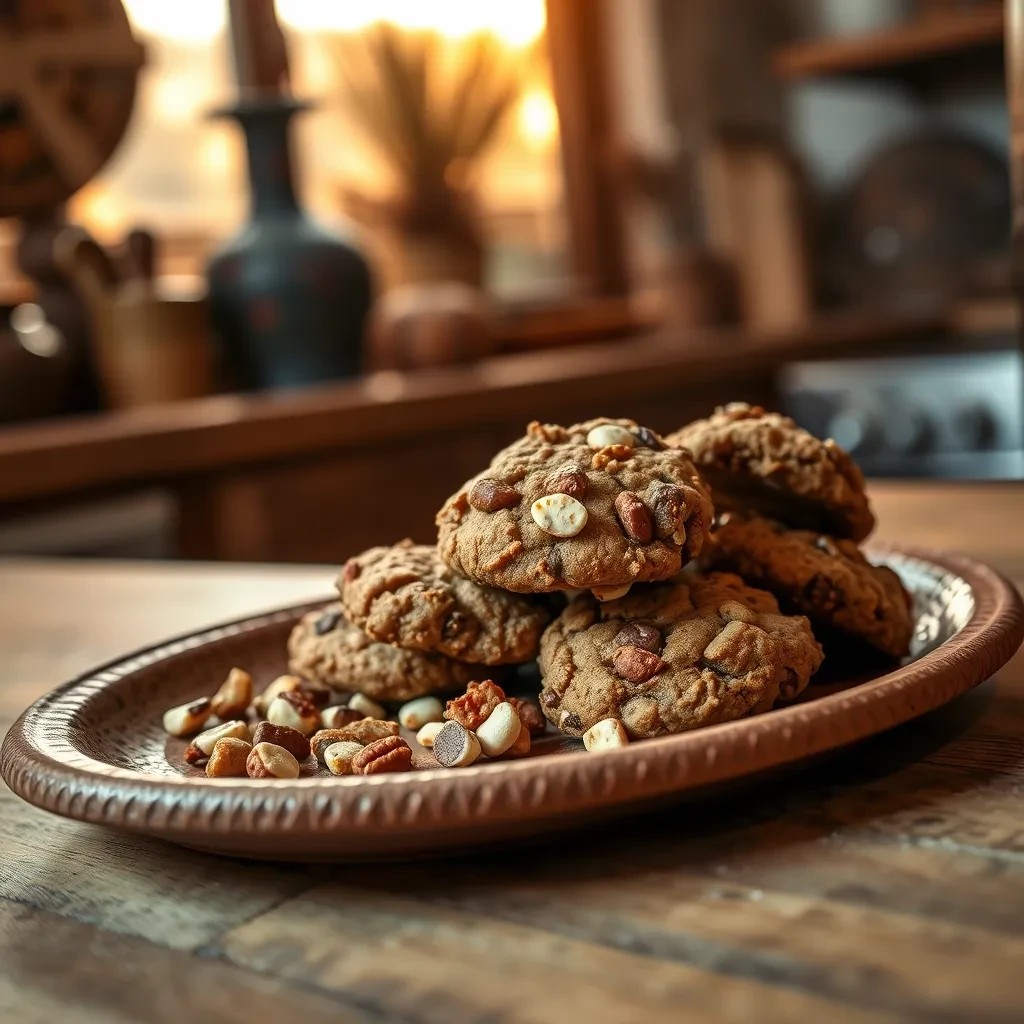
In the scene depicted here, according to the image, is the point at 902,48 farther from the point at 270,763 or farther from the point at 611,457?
the point at 270,763

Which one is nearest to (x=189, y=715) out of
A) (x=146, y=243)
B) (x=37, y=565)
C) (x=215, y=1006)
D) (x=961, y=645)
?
(x=215, y=1006)

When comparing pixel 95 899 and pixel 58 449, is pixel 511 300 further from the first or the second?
pixel 95 899

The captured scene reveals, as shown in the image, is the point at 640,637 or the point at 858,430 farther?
the point at 858,430

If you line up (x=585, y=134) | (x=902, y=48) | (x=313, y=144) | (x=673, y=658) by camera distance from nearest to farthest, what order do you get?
1. (x=673, y=658)
2. (x=902, y=48)
3. (x=313, y=144)
4. (x=585, y=134)

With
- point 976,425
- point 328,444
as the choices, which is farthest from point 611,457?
point 976,425

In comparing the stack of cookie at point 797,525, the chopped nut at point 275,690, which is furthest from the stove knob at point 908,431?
the chopped nut at point 275,690

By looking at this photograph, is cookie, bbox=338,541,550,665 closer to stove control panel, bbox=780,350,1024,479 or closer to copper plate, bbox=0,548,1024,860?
copper plate, bbox=0,548,1024,860
